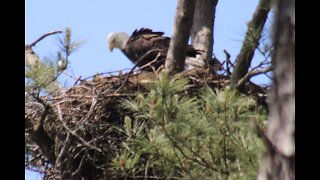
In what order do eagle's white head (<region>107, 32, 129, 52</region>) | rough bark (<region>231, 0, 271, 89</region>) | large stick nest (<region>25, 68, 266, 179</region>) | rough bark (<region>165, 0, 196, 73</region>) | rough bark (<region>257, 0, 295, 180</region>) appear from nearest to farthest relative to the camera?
rough bark (<region>257, 0, 295, 180</region>) < rough bark (<region>231, 0, 271, 89</region>) < large stick nest (<region>25, 68, 266, 179</region>) < rough bark (<region>165, 0, 196, 73</region>) < eagle's white head (<region>107, 32, 129, 52</region>)

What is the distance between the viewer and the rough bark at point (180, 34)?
5.34 m

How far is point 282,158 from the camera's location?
1.81 meters

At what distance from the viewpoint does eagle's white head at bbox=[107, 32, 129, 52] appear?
8148 millimetres

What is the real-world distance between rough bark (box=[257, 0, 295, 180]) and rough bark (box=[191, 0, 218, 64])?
473cm

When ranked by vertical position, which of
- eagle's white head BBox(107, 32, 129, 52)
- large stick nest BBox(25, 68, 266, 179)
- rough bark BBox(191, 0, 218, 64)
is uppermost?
rough bark BBox(191, 0, 218, 64)

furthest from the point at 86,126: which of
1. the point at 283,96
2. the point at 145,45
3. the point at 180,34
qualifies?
the point at 283,96

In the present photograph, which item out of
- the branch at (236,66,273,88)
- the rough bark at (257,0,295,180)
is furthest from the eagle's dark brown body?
the rough bark at (257,0,295,180)

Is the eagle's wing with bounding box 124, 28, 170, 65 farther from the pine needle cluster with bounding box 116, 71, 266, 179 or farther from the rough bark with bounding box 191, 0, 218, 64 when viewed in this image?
the pine needle cluster with bounding box 116, 71, 266, 179

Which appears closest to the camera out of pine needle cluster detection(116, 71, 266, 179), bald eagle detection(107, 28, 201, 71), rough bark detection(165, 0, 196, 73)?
pine needle cluster detection(116, 71, 266, 179)

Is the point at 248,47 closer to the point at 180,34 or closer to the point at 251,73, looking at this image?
the point at 251,73

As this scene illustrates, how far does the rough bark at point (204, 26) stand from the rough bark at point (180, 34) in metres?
0.98

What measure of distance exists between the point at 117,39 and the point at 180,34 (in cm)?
289
